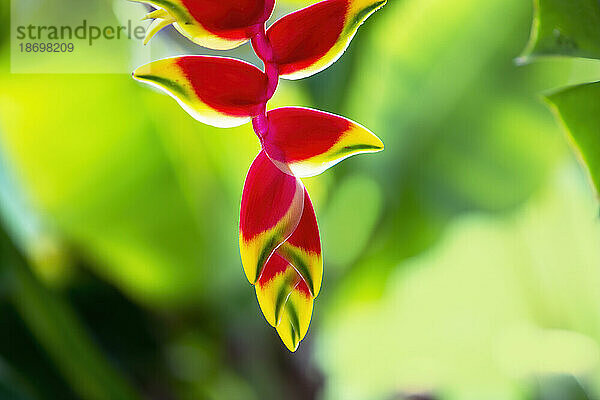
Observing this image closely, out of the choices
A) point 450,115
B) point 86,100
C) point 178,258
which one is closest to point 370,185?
point 450,115

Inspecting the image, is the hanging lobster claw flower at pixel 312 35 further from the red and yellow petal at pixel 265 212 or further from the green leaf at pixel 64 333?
the green leaf at pixel 64 333

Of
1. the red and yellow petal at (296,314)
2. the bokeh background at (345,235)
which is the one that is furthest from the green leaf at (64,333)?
the red and yellow petal at (296,314)

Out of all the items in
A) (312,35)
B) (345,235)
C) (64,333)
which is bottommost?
(64,333)

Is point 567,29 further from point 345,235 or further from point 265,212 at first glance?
point 345,235

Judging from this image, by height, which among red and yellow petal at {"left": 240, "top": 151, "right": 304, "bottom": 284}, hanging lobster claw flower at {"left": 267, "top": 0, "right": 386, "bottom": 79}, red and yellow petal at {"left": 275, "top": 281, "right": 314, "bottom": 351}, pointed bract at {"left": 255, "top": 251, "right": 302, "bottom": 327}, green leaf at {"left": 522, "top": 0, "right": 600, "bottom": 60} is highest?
green leaf at {"left": 522, "top": 0, "right": 600, "bottom": 60}

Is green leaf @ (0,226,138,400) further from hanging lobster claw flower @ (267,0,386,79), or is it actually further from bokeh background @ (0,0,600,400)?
hanging lobster claw flower @ (267,0,386,79)

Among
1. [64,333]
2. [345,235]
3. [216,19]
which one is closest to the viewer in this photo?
[216,19]

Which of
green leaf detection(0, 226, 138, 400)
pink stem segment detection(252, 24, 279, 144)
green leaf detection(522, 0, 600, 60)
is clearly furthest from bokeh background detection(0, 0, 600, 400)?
pink stem segment detection(252, 24, 279, 144)

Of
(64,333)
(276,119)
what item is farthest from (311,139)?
(64,333)
